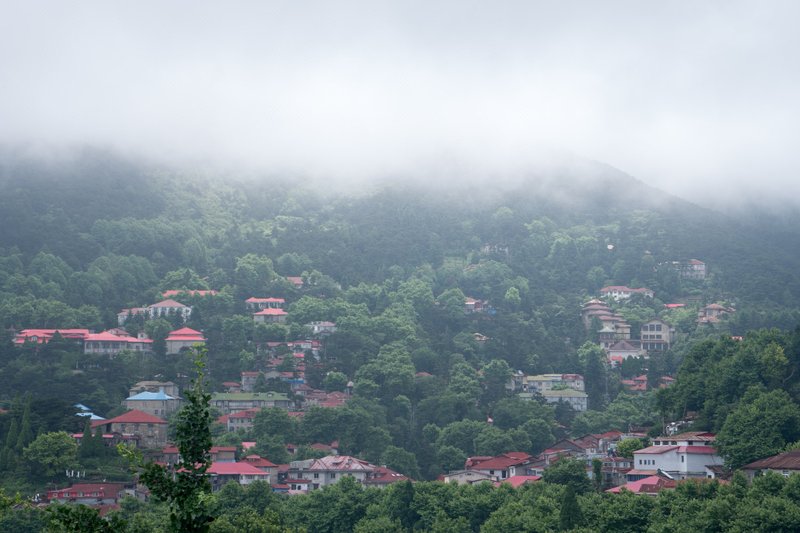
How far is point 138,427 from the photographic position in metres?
70.1

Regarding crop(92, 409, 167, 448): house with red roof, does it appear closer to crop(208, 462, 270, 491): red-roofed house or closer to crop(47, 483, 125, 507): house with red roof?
crop(208, 462, 270, 491): red-roofed house

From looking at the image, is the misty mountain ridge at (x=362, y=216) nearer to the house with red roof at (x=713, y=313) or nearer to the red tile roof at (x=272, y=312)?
the house with red roof at (x=713, y=313)

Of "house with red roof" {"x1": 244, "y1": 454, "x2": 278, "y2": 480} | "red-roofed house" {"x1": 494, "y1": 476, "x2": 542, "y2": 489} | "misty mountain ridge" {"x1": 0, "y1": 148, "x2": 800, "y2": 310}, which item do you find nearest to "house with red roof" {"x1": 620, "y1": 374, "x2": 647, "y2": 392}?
"misty mountain ridge" {"x1": 0, "y1": 148, "x2": 800, "y2": 310}

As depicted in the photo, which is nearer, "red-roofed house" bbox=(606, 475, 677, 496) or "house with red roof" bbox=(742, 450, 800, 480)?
"house with red roof" bbox=(742, 450, 800, 480)

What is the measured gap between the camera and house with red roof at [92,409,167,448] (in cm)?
6962

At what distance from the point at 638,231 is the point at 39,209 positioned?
55.2 m

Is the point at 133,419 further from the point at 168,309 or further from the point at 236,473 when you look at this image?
the point at 168,309

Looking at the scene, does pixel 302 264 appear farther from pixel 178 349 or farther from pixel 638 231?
pixel 638 231

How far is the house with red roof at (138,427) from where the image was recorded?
69625mm

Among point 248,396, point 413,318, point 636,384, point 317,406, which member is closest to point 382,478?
point 317,406

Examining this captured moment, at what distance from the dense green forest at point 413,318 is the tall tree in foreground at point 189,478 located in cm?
655

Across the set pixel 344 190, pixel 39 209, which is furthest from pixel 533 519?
pixel 344 190

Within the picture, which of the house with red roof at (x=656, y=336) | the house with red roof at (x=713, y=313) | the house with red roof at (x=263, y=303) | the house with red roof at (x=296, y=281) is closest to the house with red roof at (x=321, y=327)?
the house with red roof at (x=263, y=303)

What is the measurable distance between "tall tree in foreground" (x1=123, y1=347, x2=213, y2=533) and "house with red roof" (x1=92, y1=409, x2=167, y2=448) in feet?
180
